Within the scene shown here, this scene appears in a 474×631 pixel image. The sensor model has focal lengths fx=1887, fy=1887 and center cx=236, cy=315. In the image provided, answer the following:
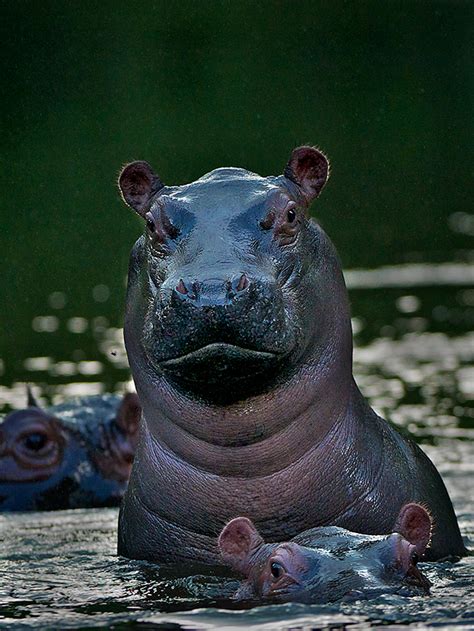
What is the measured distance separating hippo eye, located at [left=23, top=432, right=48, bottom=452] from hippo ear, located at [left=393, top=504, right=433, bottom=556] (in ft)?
11.4

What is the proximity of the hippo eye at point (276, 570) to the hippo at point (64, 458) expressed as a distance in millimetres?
3533

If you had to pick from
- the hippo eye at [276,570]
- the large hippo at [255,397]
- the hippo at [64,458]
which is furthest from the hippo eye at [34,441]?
the hippo eye at [276,570]

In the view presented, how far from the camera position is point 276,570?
6742 mm

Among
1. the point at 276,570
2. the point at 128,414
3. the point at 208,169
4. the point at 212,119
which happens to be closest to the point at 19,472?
the point at 128,414

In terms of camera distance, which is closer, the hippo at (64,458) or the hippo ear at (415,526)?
the hippo ear at (415,526)

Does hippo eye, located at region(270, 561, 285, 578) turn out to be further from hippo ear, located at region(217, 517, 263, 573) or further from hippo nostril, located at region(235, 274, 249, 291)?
hippo nostril, located at region(235, 274, 249, 291)

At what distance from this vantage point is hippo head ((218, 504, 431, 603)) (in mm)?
6559

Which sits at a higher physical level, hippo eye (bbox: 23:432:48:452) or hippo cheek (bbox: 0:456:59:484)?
hippo eye (bbox: 23:432:48:452)

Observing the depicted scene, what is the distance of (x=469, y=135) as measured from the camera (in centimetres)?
2750

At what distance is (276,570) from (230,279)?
3.53 feet

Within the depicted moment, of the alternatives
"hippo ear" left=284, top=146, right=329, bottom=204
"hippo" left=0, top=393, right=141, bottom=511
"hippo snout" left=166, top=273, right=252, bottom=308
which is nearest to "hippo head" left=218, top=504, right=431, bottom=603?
"hippo snout" left=166, top=273, right=252, bottom=308

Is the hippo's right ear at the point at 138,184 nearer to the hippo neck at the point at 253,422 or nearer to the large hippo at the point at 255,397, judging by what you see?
the large hippo at the point at 255,397

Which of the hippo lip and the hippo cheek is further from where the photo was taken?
the hippo cheek

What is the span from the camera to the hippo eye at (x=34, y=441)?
10156 mm
